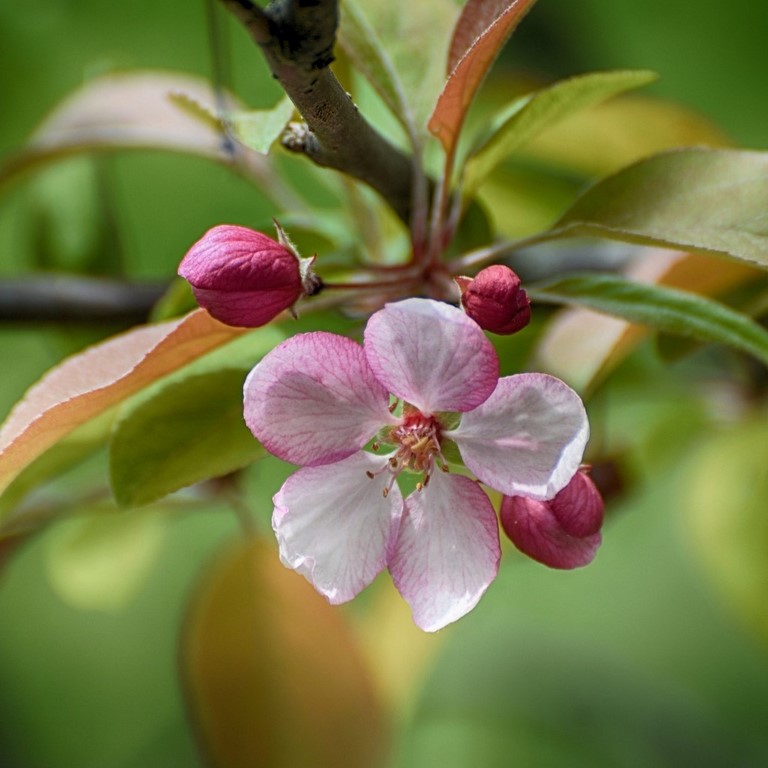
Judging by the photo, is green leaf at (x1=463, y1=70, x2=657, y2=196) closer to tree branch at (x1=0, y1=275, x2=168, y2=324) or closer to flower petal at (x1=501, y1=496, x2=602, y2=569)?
flower petal at (x1=501, y1=496, x2=602, y2=569)

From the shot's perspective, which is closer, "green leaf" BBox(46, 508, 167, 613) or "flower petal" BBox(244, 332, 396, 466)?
"flower petal" BBox(244, 332, 396, 466)

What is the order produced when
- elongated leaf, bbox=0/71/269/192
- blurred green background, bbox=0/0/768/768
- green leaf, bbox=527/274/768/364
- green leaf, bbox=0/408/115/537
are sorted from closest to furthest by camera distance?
green leaf, bbox=527/274/768/364
green leaf, bbox=0/408/115/537
elongated leaf, bbox=0/71/269/192
blurred green background, bbox=0/0/768/768

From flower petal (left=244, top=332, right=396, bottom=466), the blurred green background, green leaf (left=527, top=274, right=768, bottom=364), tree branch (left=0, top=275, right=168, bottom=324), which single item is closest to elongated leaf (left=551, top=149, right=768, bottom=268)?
green leaf (left=527, top=274, right=768, bottom=364)

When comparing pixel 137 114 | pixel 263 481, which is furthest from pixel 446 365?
pixel 263 481

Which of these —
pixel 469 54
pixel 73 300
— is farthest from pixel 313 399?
pixel 73 300

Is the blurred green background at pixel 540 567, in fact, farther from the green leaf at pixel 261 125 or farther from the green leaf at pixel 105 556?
the green leaf at pixel 261 125

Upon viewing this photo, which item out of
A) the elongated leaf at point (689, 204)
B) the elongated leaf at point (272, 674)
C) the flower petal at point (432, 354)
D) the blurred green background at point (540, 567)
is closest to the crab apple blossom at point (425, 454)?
the flower petal at point (432, 354)
